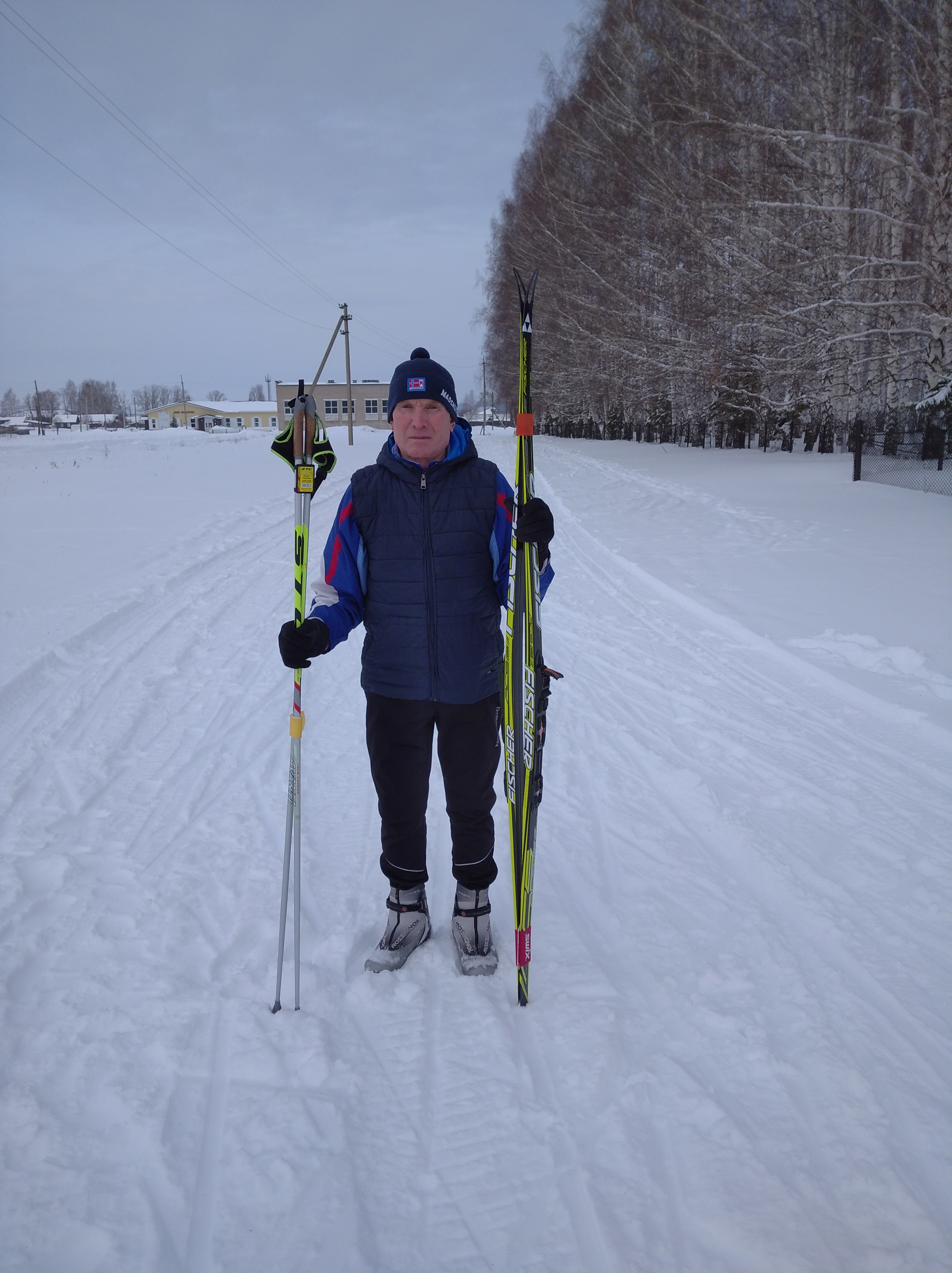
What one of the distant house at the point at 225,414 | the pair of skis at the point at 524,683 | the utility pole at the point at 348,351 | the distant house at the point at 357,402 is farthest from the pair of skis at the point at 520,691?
the distant house at the point at 225,414

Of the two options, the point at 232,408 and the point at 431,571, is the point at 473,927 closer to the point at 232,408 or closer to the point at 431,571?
the point at 431,571

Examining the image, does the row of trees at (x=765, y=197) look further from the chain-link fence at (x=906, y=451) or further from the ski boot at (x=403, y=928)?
the ski boot at (x=403, y=928)

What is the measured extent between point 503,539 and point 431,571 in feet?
0.89

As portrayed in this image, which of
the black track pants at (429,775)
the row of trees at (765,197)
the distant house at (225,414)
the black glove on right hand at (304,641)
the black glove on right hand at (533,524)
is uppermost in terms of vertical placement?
the distant house at (225,414)

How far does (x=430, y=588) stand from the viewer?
244 centimetres

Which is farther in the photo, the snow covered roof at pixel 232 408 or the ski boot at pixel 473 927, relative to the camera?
the snow covered roof at pixel 232 408

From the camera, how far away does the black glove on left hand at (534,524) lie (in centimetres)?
228

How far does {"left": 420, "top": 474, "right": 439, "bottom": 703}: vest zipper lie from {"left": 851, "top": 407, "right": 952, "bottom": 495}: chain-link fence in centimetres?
1289

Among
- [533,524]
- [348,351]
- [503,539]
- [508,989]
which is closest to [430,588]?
[503,539]

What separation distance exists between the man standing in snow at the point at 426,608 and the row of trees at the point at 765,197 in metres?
13.2

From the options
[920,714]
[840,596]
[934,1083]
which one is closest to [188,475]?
[840,596]

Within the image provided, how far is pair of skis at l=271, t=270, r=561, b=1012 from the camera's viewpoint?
2.39m

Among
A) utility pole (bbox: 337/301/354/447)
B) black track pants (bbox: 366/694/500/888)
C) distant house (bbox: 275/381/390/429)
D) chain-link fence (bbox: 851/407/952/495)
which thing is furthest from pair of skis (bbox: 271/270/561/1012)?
distant house (bbox: 275/381/390/429)

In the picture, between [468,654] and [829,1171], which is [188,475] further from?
[829,1171]
